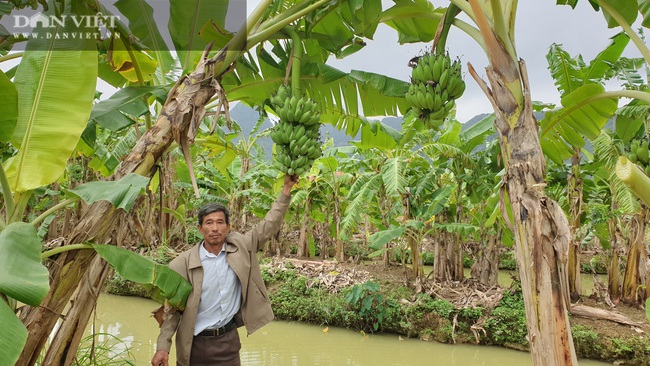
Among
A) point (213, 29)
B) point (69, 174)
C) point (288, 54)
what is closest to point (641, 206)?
point (288, 54)

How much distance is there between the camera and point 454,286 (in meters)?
6.55

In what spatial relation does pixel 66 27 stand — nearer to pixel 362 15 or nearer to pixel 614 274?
pixel 362 15

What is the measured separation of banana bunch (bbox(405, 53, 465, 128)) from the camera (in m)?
2.11

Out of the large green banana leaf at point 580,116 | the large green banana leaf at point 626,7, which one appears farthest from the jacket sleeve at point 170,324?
the large green banana leaf at point 626,7

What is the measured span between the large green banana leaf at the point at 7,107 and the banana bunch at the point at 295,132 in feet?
3.60

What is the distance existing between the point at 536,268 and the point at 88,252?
1.94m

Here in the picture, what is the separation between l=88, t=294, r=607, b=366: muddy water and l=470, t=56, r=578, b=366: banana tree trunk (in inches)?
133

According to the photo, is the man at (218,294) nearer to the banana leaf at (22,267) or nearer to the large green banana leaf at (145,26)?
the banana leaf at (22,267)

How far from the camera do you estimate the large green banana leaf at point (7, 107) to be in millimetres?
1765

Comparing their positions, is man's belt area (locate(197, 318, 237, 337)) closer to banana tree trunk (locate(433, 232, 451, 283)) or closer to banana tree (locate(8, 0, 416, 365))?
banana tree (locate(8, 0, 416, 365))

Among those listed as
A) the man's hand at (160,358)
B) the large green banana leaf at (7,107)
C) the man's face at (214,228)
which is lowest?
the man's hand at (160,358)

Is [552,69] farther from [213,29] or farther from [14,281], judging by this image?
[14,281]

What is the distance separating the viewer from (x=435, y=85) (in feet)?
6.99

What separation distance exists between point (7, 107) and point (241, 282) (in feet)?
4.27
